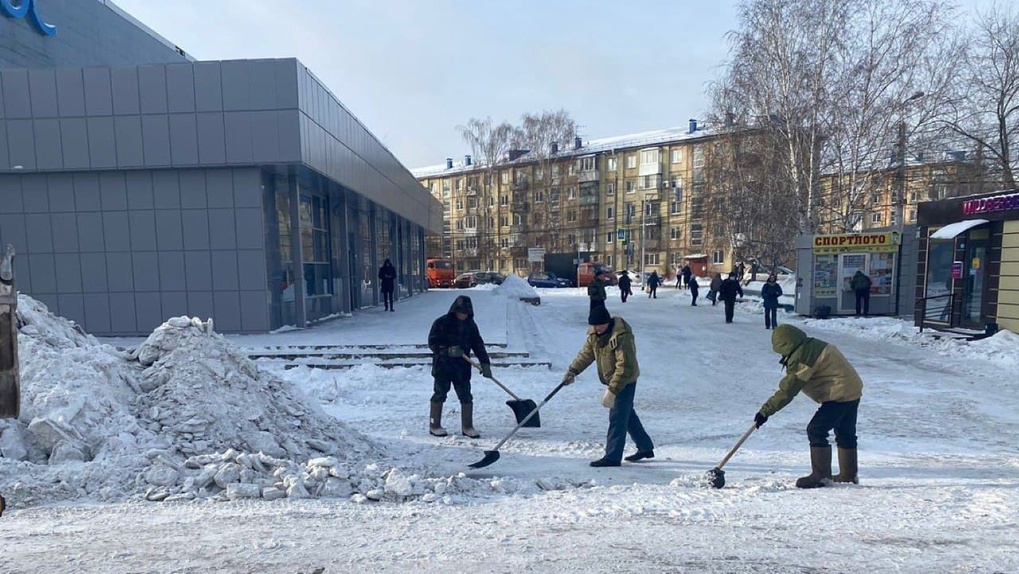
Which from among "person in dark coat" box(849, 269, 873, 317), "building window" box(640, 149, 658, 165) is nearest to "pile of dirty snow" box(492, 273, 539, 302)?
"person in dark coat" box(849, 269, 873, 317)

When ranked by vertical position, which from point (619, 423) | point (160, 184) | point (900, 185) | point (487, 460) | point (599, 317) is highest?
point (900, 185)

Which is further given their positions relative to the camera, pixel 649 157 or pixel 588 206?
pixel 588 206

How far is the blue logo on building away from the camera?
43.3 ft

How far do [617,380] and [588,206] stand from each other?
52.7 meters

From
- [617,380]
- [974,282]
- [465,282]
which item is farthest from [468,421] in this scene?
[465,282]

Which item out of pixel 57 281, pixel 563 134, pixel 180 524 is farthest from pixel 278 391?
pixel 563 134

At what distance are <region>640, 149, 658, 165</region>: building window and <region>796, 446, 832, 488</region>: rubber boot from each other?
51717 millimetres

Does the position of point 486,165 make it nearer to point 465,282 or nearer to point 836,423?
point 465,282

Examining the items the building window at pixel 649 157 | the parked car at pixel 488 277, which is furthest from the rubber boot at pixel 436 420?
the building window at pixel 649 157

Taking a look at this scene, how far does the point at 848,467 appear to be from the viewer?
4367 mm

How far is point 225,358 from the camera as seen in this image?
17.9 feet

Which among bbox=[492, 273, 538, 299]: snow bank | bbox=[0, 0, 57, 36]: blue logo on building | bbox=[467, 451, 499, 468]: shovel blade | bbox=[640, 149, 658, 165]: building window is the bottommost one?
bbox=[467, 451, 499, 468]: shovel blade

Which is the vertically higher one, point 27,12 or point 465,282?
point 27,12

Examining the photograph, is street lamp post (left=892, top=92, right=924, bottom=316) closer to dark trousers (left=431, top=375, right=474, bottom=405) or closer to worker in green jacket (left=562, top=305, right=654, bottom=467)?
worker in green jacket (left=562, top=305, right=654, bottom=467)
